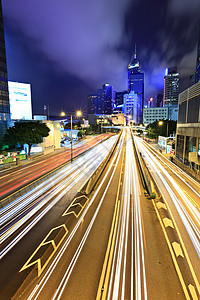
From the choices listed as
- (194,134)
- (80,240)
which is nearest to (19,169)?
(80,240)

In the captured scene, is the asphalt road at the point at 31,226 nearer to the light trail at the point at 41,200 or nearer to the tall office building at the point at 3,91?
the light trail at the point at 41,200

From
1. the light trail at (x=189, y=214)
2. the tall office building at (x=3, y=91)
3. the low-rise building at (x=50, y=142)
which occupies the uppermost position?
the tall office building at (x=3, y=91)

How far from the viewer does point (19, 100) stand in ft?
279

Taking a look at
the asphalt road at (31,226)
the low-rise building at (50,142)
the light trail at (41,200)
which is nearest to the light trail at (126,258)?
the asphalt road at (31,226)

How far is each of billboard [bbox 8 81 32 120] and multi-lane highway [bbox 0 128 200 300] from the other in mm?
79725

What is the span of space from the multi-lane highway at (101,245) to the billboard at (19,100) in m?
79.7

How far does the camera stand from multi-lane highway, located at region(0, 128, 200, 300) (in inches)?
286

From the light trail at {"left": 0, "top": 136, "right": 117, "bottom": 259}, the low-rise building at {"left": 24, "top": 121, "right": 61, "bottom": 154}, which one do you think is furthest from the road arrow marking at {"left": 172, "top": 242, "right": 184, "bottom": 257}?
the low-rise building at {"left": 24, "top": 121, "right": 61, "bottom": 154}

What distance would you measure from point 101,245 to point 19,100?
315 feet

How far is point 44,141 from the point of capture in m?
44.5

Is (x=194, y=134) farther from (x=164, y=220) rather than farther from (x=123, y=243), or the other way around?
(x=123, y=243)

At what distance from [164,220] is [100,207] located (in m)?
6.18

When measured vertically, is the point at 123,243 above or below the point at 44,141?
below

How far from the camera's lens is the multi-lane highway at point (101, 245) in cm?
726
